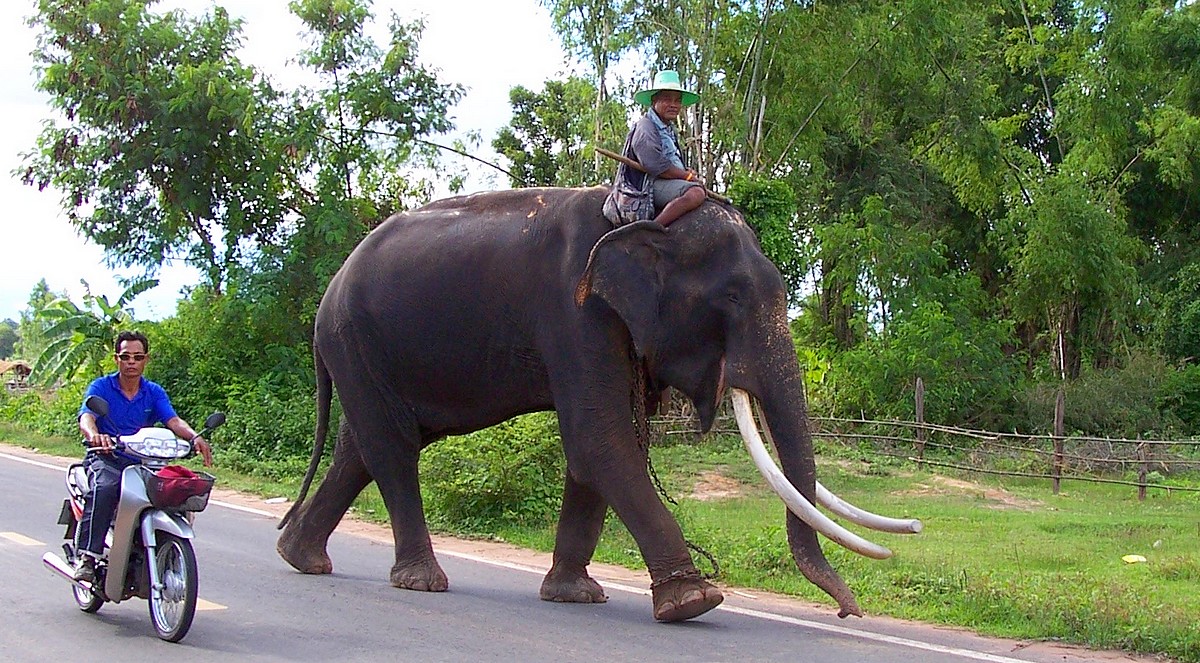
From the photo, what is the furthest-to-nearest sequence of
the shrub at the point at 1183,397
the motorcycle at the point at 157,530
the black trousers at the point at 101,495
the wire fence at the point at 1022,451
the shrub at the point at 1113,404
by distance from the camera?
1. the shrub at the point at 1183,397
2. the shrub at the point at 1113,404
3. the wire fence at the point at 1022,451
4. the black trousers at the point at 101,495
5. the motorcycle at the point at 157,530

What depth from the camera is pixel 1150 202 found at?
2930 centimetres

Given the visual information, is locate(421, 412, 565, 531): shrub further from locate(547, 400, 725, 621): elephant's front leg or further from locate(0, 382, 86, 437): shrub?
locate(0, 382, 86, 437): shrub

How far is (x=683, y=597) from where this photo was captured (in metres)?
6.63

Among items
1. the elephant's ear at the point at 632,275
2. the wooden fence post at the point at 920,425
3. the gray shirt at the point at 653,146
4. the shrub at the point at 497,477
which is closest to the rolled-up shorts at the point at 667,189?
the gray shirt at the point at 653,146

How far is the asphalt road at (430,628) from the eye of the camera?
20.0ft

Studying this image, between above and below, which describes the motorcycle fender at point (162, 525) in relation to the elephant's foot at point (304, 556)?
above

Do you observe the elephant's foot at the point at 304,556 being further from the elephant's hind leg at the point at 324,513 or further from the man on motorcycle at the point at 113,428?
the man on motorcycle at the point at 113,428

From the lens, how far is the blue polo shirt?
22.0ft

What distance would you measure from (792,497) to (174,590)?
117 inches

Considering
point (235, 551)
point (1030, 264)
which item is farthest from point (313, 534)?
point (1030, 264)

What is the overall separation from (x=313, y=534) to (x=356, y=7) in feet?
41.0

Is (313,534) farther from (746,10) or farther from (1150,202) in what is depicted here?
(1150,202)

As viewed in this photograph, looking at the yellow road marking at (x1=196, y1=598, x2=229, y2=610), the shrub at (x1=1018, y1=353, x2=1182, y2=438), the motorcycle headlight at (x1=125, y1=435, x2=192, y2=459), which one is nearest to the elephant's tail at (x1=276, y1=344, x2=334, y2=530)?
the yellow road marking at (x1=196, y1=598, x2=229, y2=610)

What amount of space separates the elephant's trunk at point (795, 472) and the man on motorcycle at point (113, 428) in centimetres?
269
